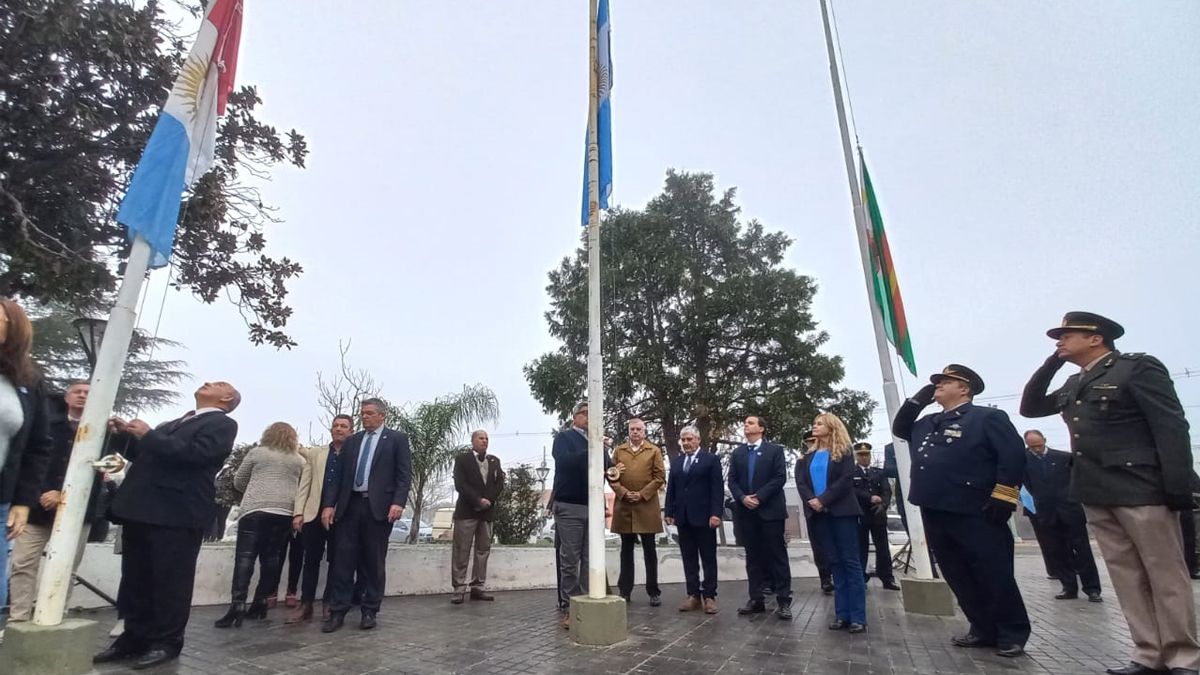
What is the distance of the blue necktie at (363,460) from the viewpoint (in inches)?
216

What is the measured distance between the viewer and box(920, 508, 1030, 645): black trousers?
13.5ft

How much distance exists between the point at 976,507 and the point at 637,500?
3157 millimetres

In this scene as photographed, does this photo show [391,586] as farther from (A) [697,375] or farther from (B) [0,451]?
(A) [697,375]

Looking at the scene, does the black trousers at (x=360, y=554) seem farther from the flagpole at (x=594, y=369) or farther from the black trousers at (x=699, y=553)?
the black trousers at (x=699, y=553)

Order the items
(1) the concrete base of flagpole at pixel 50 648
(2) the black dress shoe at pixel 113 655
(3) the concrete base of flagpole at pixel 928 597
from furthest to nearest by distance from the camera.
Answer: (3) the concrete base of flagpole at pixel 928 597 < (2) the black dress shoe at pixel 113 655 < (1) the concrete base of flagpole at pixel 50 648

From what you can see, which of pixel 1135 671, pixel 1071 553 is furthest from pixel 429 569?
pixel 1071 553

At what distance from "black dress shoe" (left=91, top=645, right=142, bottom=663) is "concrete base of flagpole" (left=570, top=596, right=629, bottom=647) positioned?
Answer: 2.79m

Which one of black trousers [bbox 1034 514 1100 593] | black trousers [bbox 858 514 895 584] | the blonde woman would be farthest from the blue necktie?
black trousers [bbox 1034 514 1100 593]

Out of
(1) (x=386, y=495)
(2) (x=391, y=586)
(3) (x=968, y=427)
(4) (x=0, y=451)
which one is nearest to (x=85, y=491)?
(4) (x=0, y=451)

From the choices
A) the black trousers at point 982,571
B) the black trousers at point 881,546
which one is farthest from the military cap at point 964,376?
the black trousers at point 881,546

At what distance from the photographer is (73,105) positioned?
24.8ft

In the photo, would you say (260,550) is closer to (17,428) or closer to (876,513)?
(17,428)

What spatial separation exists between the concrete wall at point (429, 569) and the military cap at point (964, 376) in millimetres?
5384

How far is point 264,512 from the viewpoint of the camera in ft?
18.4
